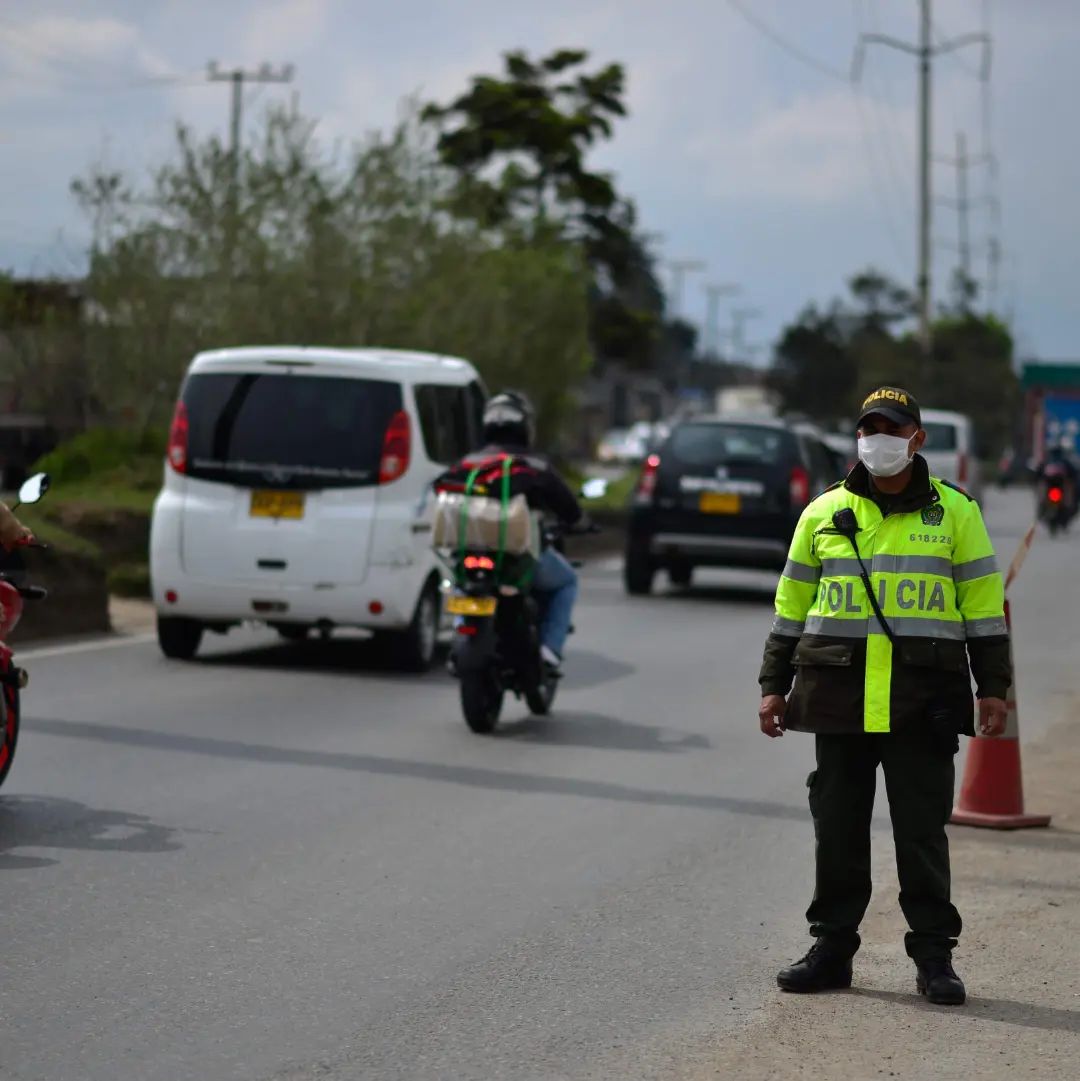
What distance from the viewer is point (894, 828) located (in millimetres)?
6500

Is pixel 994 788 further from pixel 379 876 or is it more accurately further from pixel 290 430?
pixel 290 430

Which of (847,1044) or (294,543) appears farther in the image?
(294,543)

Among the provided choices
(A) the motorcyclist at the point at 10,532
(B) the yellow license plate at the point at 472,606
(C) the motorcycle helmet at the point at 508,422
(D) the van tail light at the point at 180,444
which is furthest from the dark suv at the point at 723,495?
(A) the motorcyclist at the point at 10,532

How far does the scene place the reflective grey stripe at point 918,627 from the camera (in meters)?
6.34

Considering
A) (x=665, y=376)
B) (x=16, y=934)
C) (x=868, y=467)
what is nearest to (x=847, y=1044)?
(x=868, y=467)

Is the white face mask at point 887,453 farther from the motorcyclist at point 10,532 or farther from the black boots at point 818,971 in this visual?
the motorcyclist at point 10,532

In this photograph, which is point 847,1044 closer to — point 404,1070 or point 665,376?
point 404,1070

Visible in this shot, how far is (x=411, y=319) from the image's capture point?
30.8 metres

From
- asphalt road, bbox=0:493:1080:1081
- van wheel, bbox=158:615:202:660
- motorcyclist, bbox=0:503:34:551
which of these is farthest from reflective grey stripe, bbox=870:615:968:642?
van wheel, bbox=158:615:202:660

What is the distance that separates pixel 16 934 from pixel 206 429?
7.93 metres

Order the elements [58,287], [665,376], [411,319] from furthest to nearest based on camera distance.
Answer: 1. [665,376]
2. [411,319]
3. [58,287]

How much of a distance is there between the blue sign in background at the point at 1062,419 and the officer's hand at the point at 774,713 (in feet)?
145

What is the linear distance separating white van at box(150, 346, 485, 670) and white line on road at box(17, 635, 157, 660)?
1044mm

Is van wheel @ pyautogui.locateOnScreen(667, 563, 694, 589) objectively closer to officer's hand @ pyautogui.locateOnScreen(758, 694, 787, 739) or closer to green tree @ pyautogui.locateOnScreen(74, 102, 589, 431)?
green tree @ pyautogui.locateOnScreen(74, 102, 589, 431)
